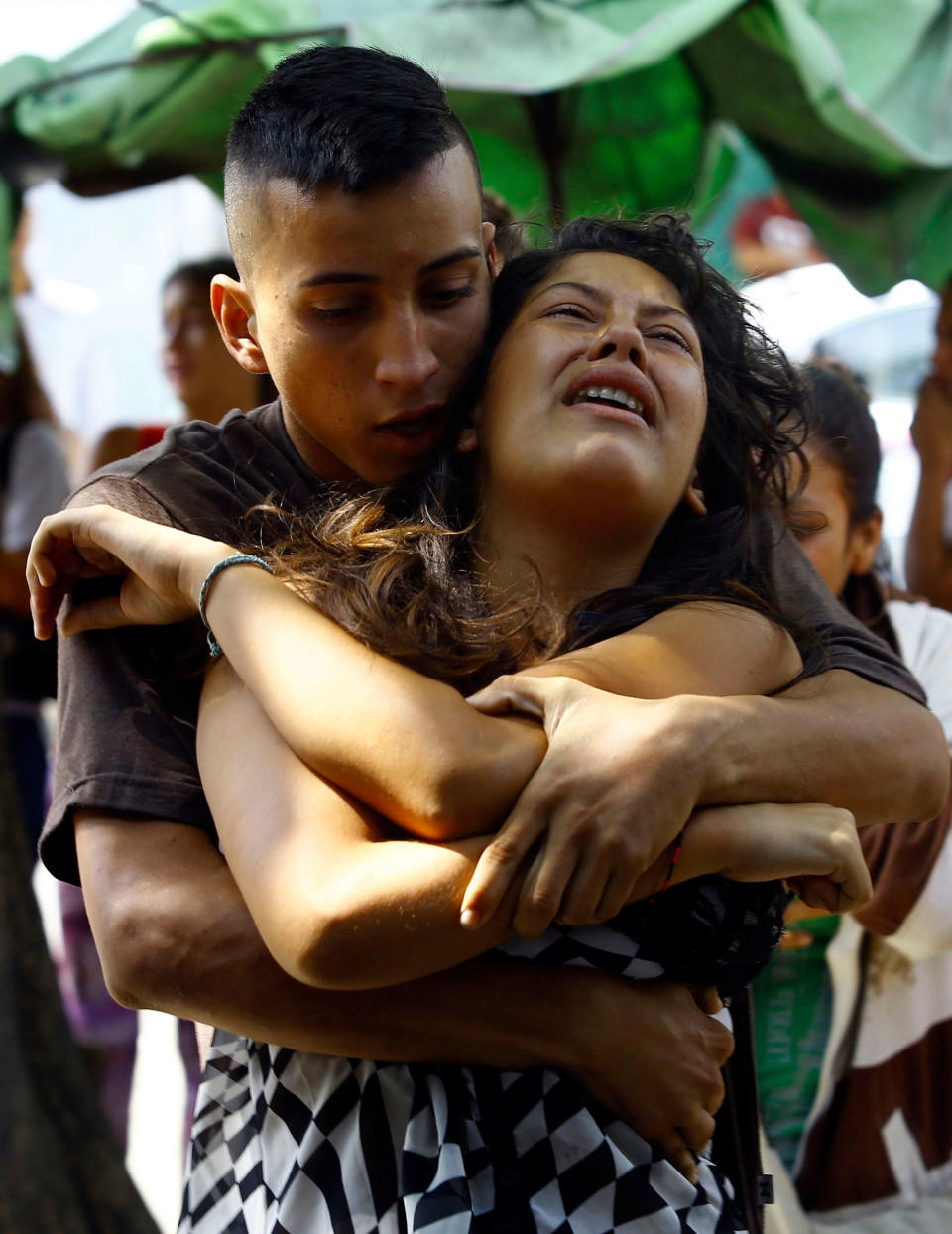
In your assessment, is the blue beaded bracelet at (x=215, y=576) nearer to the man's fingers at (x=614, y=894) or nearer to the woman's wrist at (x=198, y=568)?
the woman's wrist at (x=198, y=568)

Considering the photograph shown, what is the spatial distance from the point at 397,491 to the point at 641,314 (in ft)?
1.38

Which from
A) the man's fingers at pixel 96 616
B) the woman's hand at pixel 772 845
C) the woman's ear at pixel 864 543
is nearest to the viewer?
the woman's hand at pixel 772 845

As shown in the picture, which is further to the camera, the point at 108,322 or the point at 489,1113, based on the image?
the point at 108,322

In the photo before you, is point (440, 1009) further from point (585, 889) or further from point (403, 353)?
point (403, 353)

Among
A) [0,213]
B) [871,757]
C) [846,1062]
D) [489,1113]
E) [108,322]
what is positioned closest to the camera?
[489,1113]

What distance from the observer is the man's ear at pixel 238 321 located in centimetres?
200

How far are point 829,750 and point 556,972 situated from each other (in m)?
0.42

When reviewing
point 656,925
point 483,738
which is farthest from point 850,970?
point 483,738

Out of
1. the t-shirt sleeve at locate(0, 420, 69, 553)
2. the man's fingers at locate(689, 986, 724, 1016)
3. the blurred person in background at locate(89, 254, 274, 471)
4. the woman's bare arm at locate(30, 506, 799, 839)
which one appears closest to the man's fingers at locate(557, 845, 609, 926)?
the woman's bare arm at locate(30, 506, 799, 839)

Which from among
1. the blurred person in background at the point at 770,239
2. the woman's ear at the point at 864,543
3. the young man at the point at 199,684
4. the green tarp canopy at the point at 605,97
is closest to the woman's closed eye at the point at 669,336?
the young man at the point at 199,684

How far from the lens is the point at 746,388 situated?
1985 millimetres

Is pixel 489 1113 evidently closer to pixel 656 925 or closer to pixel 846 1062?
pixel 656 925

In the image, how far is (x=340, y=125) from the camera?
171 cm

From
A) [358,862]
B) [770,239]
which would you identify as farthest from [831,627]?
[770,239]
